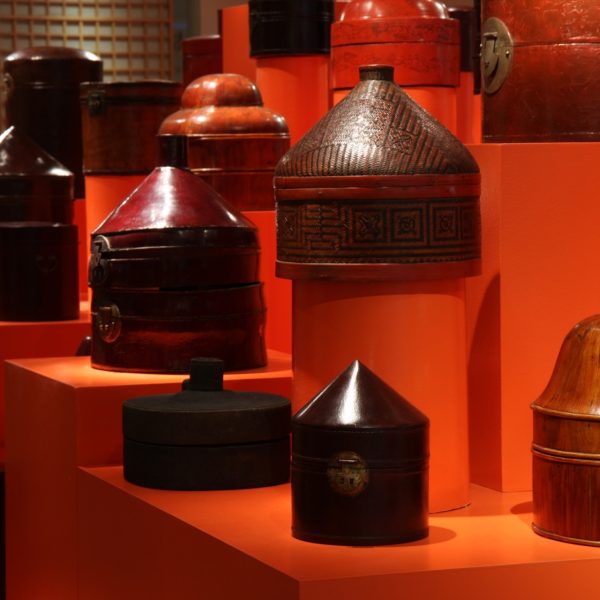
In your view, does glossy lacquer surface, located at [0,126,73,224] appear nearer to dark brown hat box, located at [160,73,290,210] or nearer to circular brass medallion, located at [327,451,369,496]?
dark brown hat box, located at [160,73,290,210]

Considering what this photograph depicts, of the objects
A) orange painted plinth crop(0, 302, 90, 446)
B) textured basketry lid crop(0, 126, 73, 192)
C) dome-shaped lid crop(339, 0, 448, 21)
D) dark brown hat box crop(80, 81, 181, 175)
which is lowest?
orange painted plinth crop(0, 302, 90, 446)

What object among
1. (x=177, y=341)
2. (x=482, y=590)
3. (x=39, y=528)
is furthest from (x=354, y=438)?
(x=39, y=528)

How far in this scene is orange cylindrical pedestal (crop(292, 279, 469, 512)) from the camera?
277 centimetres

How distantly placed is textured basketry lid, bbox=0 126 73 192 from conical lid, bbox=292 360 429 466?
8.83 ft

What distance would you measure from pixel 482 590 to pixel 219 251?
52.9 inches

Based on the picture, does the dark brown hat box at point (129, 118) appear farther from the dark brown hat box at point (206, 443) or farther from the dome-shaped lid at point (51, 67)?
the dark brown hat box at point (206, 443)

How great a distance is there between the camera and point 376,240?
8.90 ft

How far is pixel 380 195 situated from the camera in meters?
2.70

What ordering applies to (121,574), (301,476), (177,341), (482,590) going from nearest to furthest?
(482,590), (301,476), (121,574), (177,341)

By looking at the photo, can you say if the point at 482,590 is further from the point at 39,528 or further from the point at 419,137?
the point at 39,528

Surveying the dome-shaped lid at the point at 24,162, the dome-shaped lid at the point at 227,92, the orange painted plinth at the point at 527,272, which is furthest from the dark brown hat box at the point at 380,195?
the dome-shaped lid at the point at 24,162

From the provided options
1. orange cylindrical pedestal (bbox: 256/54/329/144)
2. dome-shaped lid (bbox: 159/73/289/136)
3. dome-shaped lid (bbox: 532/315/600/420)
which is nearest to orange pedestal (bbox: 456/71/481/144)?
orange cylindrical pedestal (bbox: 256/54/329/144)

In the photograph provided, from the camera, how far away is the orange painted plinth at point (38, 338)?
484 centimetres

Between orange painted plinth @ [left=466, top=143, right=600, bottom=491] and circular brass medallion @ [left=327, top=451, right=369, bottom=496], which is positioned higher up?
orange painted plinth @ [left=466, top=143, right=600, bottom=491]
